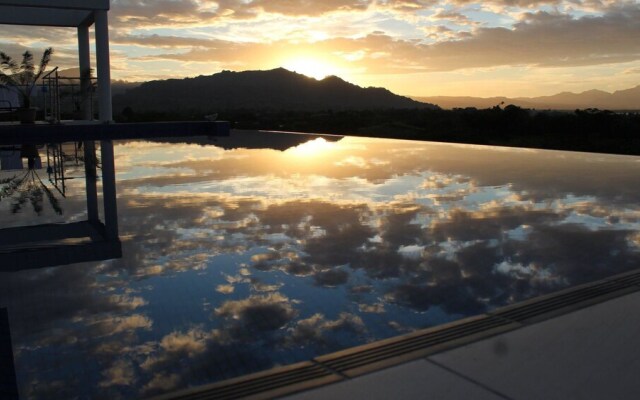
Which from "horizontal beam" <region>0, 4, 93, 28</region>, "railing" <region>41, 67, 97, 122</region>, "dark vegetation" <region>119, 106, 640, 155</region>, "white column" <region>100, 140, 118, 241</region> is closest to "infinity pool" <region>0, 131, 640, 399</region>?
"white column" <region>100, 140, 118, 241</region>

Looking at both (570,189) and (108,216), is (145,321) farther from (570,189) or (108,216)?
(570,189)

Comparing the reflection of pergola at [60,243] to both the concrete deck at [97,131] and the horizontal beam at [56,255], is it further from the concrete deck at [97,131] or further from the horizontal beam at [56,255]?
the concrete deck at [97,131]

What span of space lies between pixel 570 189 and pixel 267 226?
5495mm

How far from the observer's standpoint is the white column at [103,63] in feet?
65.0

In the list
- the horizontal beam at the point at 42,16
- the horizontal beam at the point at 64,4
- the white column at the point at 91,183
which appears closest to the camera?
the white column at the point at 91,183

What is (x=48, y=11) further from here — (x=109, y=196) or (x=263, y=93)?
(x=263, y=93)

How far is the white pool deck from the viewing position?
2523mm

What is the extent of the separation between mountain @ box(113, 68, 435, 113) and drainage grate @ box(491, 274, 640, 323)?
8473 centimetres

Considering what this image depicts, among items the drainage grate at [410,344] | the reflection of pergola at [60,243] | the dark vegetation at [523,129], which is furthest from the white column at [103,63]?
the drainage grate at [410,344]

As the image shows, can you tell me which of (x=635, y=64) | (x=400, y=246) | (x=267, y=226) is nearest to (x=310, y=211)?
(x=267, y=226)

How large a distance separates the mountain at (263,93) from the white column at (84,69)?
208 feet

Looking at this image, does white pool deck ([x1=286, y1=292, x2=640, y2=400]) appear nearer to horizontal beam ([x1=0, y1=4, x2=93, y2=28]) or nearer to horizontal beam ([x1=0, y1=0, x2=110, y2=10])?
horizontal beam ([x1=0, y1=0, x2=110, y2=10])

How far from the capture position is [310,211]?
7234 mm

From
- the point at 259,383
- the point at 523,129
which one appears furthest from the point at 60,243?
the point at 523,129
